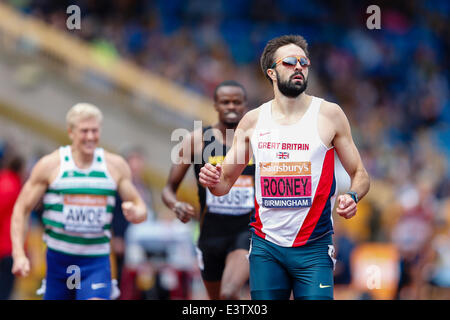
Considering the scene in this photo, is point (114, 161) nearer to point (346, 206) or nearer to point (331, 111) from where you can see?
point (331, 111)

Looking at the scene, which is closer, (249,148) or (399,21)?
(249,148)

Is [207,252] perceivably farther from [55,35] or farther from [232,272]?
[55,35]

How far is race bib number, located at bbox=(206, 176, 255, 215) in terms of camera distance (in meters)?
8.56

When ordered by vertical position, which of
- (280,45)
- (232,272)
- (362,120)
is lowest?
(232,272)

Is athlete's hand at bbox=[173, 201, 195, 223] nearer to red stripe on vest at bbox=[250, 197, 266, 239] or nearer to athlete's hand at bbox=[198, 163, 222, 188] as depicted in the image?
red stripe on vest at bbox=[250, 197, 266, 239]

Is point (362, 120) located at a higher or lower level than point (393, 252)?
higher

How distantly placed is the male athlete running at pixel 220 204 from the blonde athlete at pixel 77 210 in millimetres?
821

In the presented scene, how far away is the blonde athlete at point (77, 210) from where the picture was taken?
26.5 feet

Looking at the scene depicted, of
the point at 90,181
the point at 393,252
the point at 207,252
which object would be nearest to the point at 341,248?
the point at 393,252

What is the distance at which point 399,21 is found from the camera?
25.5 metres

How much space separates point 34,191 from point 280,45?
3013mm

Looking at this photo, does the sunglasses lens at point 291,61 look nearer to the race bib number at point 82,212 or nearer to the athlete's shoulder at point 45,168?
the race bib number at point 82,212

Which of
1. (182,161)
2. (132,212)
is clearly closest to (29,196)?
(132,212)

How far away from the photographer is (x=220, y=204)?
871 cm
